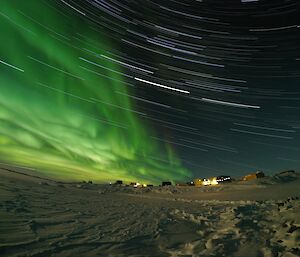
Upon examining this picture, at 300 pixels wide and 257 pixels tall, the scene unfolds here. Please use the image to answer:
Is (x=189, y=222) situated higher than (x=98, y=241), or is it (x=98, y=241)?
(x=189, y=222)

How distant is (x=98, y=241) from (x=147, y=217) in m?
4.17

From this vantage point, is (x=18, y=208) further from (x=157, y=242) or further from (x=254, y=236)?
(x=254, y=236)

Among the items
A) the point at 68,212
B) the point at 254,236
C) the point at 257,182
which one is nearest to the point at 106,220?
the point at 68,212

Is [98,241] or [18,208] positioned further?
[18,208]

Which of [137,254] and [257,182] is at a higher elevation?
[257,182]

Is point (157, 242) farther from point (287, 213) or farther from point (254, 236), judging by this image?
point (287, 213)

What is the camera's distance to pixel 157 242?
25.2 ft

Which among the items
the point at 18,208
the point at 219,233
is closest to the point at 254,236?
the point at 219,233

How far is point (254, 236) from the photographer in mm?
8258

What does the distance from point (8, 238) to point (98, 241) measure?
6.68ft

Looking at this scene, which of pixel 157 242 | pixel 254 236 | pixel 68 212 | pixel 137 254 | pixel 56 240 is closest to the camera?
pixel 137 254

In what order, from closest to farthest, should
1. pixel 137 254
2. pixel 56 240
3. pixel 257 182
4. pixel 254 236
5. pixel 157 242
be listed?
1. pixel 137 254
2. pixel 56 240
3. pixel 157 242
4. pixel 254 236
5. pixel 257 182

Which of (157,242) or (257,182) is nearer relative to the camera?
(157,242)

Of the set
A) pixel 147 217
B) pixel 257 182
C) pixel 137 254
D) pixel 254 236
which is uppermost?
pixel 257 182
